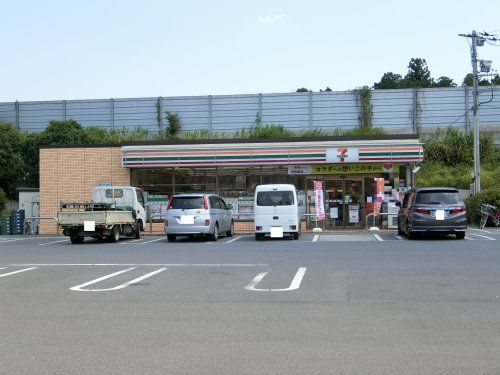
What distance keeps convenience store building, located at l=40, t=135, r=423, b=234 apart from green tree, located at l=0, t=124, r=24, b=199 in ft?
34.5

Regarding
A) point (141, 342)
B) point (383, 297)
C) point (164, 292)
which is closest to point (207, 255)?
point (164, 292)

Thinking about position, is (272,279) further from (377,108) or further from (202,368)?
(377,108)

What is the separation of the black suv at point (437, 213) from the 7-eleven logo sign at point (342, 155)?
7.13 m

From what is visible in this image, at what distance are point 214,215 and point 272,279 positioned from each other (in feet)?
36.0

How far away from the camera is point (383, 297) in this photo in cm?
927

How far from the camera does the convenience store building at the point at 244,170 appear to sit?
28.3 m

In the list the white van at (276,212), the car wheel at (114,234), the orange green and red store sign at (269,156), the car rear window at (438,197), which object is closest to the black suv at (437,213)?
the car rear window at (438,197)

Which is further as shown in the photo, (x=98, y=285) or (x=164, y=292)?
(x=98, y=285)

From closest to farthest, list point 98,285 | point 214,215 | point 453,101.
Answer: point 98,285
point 214,215
point 453,101

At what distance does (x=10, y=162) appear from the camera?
129ft

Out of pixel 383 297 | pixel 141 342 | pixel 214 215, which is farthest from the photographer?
pixel 214 215

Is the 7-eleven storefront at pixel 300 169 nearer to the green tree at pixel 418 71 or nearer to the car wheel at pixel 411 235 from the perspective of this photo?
the car wheel at pixel 411 235

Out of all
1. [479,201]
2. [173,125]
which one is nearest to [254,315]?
[479,201]

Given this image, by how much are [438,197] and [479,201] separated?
7919mm
